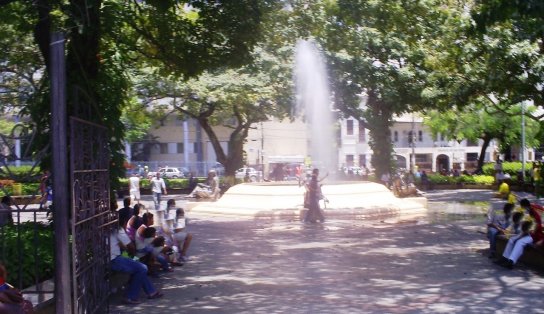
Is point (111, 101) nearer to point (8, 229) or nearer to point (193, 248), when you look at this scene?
point (8, 229)

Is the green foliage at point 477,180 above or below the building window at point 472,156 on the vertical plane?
below

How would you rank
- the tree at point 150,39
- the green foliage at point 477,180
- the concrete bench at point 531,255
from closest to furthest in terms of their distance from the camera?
the tree at point 150,39 < the concrete bench at point 531,255 < the green foliage at point 477,180

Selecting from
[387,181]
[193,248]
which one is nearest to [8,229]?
[193,248]

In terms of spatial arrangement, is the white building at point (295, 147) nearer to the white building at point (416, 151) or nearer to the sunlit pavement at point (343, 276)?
the white building at point (416, 151)

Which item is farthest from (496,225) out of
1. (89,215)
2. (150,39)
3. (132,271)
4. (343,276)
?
(89,215)

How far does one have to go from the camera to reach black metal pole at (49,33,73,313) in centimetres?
564

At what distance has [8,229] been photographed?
7.52 m

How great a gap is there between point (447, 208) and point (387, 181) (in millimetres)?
7947

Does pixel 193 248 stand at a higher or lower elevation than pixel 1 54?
lower

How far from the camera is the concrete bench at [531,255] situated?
1033 centimetres

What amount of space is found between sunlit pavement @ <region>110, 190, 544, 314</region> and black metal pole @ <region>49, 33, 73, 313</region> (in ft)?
8.52

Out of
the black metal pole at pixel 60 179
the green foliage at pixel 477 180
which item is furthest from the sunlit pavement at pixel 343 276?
the green foliage at pixel 477 180

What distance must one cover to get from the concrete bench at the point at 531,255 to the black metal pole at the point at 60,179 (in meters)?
7.59

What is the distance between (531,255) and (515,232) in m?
Result: 0.80
